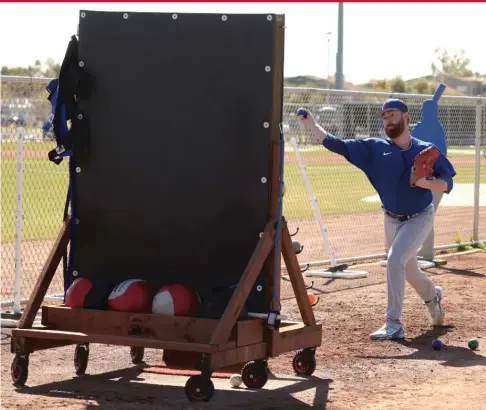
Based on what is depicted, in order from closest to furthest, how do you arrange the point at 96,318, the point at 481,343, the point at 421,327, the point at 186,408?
the point at 186,408
the point at 96,318
the point at 481,343
the point at 421,327

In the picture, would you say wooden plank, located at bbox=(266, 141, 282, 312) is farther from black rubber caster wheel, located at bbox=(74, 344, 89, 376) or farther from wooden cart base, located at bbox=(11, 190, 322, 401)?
black rubber caster wheel, located at bbox=(74, 344, 89, 376)

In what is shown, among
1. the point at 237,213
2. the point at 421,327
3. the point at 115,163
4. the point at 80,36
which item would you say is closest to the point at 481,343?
the point at 421,327

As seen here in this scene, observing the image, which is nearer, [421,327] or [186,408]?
[186,408]

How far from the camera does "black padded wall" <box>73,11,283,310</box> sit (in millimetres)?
7953

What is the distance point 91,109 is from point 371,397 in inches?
114

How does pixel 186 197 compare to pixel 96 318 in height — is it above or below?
above

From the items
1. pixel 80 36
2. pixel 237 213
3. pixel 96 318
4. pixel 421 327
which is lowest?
pixel 421 327

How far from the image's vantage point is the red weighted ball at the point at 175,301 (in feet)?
25.8

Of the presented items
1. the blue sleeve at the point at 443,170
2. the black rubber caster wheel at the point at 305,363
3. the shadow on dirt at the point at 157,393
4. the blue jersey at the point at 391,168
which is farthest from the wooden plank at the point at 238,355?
the blue sleeve at the point at 443,170

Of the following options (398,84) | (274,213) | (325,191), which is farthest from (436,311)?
(398,84)

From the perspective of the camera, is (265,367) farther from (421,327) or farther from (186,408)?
(421,327)

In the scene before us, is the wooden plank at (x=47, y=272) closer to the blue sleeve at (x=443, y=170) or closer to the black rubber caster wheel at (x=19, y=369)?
the black rubber caster wheel at (x=19, y=369)

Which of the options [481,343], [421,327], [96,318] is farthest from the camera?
[421,327]

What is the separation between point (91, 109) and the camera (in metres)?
8.40
